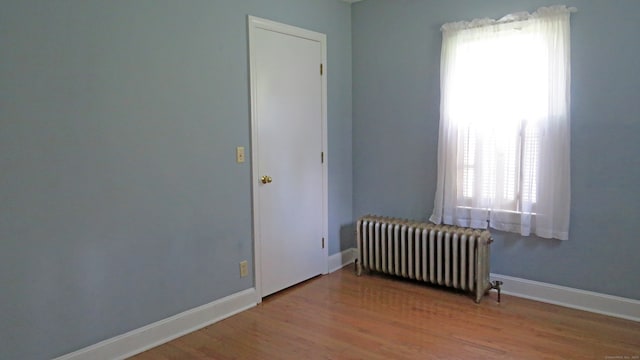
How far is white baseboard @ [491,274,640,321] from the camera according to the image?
321 cm

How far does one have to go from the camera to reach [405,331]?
307 cm

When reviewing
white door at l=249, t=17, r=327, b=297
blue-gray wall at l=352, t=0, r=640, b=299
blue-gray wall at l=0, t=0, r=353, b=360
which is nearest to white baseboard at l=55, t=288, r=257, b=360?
blue-gray wall at l=0, t=0, r=353, b=360

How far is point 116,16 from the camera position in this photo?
104 inches

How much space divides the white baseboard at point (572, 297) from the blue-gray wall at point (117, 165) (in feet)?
7.07

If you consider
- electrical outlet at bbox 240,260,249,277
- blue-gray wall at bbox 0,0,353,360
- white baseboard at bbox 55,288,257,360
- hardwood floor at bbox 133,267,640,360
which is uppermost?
blue-gray wall at bbox 0,0,353,360

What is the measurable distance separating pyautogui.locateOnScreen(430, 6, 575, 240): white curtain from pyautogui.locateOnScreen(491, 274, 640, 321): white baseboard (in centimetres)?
43

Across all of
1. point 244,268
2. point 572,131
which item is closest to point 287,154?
point 244,268

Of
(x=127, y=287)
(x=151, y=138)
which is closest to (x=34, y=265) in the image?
(x=127, y=287)

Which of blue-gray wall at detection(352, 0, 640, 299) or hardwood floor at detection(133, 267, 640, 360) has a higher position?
blue-gray wall at detection(352, 0, 640, 299)

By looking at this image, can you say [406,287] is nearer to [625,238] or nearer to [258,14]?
[625,238]

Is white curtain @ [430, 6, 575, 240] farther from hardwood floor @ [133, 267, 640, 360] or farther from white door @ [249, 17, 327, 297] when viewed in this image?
white door @ [249, 17, 327, 297]

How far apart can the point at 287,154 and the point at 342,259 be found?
4.47 feet

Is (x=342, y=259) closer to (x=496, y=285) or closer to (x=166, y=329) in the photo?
(x=496, y=285)

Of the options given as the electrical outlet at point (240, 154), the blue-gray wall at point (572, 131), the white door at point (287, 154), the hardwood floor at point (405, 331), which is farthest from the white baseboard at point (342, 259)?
the electrical outlet at point (240, 154)
